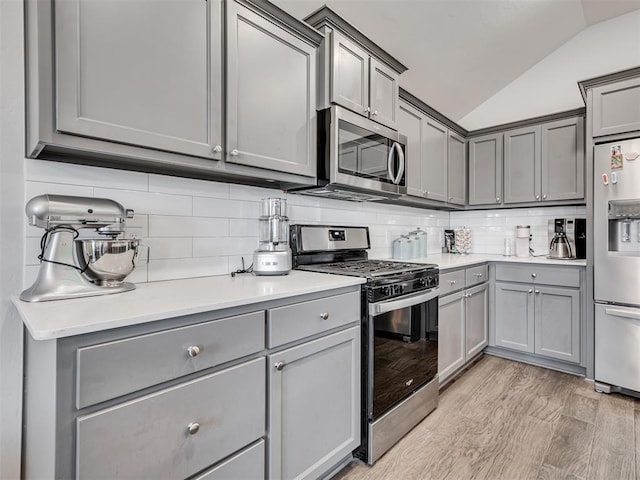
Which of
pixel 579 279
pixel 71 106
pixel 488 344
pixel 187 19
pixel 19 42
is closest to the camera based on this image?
pixel 71 106

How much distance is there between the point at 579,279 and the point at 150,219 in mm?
3140

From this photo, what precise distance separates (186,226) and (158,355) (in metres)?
0.83

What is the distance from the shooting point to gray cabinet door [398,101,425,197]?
2664 mm

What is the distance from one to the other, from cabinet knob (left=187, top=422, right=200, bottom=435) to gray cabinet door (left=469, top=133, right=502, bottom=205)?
3.44 m

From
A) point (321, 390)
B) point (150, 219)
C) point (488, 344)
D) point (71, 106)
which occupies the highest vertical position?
point (71, 106)

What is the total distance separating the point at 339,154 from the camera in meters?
1.87

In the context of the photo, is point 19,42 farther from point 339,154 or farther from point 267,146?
point 339,154

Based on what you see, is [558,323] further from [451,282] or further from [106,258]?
[106,258]

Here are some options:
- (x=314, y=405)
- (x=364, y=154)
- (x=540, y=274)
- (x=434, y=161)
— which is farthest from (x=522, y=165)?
(x=314, y=405)

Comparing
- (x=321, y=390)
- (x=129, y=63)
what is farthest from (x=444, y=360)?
(x=129, y=63)

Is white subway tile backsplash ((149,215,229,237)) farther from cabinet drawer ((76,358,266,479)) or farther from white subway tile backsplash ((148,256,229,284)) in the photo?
cabinet drawer ((76,358,266,479))

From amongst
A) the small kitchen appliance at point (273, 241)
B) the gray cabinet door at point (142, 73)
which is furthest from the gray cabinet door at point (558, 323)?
the gray cabinet door at point (142, 73)

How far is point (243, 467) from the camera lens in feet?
3.77

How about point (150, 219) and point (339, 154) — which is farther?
point (339, 154)
